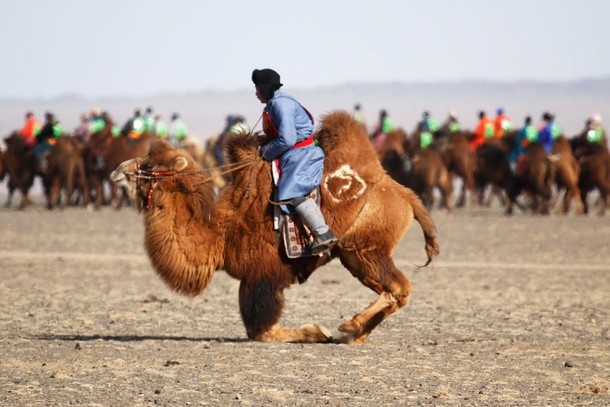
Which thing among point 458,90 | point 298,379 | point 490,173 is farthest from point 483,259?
point 458,90

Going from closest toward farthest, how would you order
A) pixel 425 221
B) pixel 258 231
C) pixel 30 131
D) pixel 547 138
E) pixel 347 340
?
pixel 258 231
pixel 347 340
pixel 425 221
pixel 547 138
pixel 30 131

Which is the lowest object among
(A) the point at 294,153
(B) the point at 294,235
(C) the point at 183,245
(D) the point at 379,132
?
(D) the point at 379,132

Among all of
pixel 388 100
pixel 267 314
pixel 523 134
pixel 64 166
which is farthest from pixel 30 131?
pixel 388 100

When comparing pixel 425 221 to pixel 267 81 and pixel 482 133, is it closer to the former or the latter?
pixel 267 81

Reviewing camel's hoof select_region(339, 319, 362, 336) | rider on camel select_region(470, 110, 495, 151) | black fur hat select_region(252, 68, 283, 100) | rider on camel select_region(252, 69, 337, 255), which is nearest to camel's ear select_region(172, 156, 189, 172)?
rider on camel select_region(252, 69, 337, 255)

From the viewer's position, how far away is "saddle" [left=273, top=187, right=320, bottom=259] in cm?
813

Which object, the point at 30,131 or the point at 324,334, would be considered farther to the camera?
the point at 30,131

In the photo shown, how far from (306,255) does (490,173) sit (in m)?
21.3

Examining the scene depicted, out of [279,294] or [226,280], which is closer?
[279,294]

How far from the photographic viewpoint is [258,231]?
8.26m

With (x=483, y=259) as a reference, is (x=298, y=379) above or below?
above

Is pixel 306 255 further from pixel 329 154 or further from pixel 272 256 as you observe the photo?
pixel 329 154

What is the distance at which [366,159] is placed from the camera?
848 centimetres

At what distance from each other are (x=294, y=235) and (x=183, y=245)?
0.72 metres
